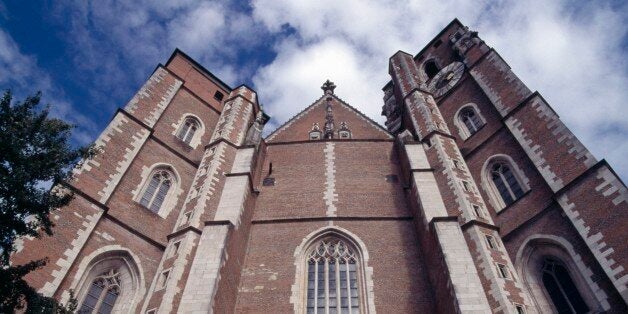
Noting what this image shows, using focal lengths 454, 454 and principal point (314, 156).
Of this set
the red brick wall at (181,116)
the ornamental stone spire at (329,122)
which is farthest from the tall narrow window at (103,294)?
the ornamental stone spire at (329,122)

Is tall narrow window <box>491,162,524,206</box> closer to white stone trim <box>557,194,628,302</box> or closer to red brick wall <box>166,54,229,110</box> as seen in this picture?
white stone trim <box>557,194,628,302</box>

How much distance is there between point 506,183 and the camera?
16.6m

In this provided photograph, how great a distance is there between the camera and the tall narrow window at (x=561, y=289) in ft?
39.7

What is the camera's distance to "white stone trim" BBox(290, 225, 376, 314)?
13.2m

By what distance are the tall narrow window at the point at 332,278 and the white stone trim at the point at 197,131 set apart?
27.2 ft

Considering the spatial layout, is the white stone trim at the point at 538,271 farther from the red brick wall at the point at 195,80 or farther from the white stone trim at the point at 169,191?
the red brick wall at the point at 195,80

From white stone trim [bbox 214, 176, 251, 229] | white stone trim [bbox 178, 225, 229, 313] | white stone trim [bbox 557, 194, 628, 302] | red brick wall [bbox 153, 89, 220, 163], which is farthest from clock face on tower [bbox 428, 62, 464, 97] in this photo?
white stone trim [bbox 178, 225, 229, 313]

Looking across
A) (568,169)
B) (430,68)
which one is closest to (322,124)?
(430,68)

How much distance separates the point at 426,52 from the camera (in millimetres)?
29125

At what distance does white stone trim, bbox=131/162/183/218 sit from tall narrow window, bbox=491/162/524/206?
12.0 metres

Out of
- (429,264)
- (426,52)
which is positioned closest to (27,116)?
(429,264)

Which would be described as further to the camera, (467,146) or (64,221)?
(467,146)

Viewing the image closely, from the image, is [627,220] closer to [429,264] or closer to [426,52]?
[429,264]

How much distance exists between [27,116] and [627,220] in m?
15.1
